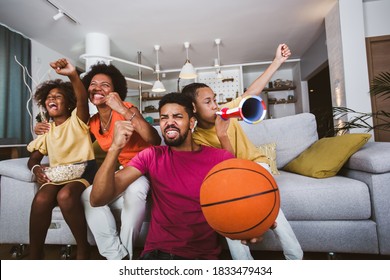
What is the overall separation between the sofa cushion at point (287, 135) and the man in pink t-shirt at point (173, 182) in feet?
2.50

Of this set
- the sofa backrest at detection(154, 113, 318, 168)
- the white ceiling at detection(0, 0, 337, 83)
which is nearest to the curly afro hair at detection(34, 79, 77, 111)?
the sofa backrest at detection(154, 113, 318, 168)

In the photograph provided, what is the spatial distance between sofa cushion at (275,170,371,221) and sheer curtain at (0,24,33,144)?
300 centimetres

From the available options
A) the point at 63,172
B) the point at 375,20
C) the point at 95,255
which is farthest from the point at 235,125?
the point at 375,20

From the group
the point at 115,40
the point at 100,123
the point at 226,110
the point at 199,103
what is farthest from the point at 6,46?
the point at 226,110

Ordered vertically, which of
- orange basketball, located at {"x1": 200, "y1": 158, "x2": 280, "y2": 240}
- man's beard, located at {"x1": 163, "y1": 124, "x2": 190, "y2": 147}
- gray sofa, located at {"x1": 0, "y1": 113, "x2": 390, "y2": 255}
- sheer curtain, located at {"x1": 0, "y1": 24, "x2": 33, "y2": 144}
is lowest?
gray sofa, located at {"x1": 0, "y1": 113, "x2": 390, "y2": 255}

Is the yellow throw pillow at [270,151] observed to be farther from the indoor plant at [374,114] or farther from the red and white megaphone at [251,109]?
the red and white megaphone at [251,109]

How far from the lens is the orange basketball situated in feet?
2.01

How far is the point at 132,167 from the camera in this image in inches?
37.8

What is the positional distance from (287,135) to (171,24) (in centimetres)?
240

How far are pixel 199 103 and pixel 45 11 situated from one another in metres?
2.80

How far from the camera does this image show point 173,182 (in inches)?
36.6

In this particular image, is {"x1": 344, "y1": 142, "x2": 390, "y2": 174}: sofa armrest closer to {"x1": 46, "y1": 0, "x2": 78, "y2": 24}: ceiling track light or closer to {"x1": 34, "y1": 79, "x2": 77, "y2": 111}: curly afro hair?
{"x1": 34, "y1": 79, "x2": 77, "y2": 111}: curly afro hair

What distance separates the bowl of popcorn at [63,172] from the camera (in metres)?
1.16

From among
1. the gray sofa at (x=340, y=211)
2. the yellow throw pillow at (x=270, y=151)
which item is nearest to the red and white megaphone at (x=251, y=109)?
the gray sofa at (x=340, y=211)
